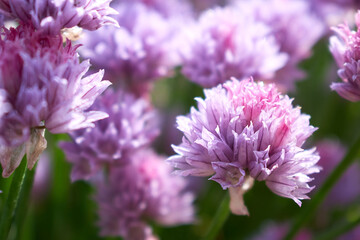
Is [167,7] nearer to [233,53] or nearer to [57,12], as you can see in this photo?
[233,53]

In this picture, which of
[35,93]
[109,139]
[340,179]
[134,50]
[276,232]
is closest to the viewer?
[35,93]

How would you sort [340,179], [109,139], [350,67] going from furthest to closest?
1. [340,179]
2. [109,139]
3. [350,67]

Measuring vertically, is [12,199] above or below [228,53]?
below

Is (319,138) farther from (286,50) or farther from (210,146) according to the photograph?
(210,146)

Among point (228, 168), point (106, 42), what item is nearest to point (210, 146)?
point (228, 168)

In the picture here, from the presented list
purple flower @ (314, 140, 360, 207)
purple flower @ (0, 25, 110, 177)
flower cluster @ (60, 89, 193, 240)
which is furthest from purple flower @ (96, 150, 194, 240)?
purple flower @ (314, 140, 360, 207)

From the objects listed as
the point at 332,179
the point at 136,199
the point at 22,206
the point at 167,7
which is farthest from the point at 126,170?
the point at 167,7

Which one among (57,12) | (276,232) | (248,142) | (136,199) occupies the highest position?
(57,12)
